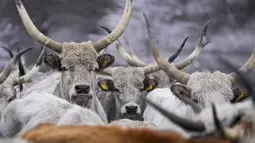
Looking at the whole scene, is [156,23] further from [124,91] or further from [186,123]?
[186,123]

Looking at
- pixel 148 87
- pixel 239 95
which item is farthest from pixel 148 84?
pixel 239 95

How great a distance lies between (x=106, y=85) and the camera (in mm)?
6902

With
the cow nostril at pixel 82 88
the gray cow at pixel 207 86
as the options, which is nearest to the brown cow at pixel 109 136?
the gray cow at pixel 207 86

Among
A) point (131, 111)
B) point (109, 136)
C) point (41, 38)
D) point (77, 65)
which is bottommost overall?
point (131, 111)

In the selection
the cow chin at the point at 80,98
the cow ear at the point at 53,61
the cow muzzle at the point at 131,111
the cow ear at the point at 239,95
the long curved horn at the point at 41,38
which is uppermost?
the long curved horn at the point at 41,38

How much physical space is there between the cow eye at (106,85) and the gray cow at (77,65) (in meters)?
0.56

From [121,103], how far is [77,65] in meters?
0.92

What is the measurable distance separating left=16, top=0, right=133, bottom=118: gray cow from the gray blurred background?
4.85 meters

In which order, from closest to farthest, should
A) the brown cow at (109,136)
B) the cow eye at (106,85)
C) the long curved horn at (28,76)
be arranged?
the brown cow at (109,136) < the cow eye at (106,85) < the long curved horn at (28,76)

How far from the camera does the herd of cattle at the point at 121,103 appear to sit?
263 cm

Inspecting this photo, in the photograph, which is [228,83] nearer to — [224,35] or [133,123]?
[133,123]

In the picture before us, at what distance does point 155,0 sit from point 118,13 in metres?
1.03

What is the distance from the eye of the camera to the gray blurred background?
38.5ft

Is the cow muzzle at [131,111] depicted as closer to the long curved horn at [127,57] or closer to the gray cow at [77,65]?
the gray cow at [77,65]
